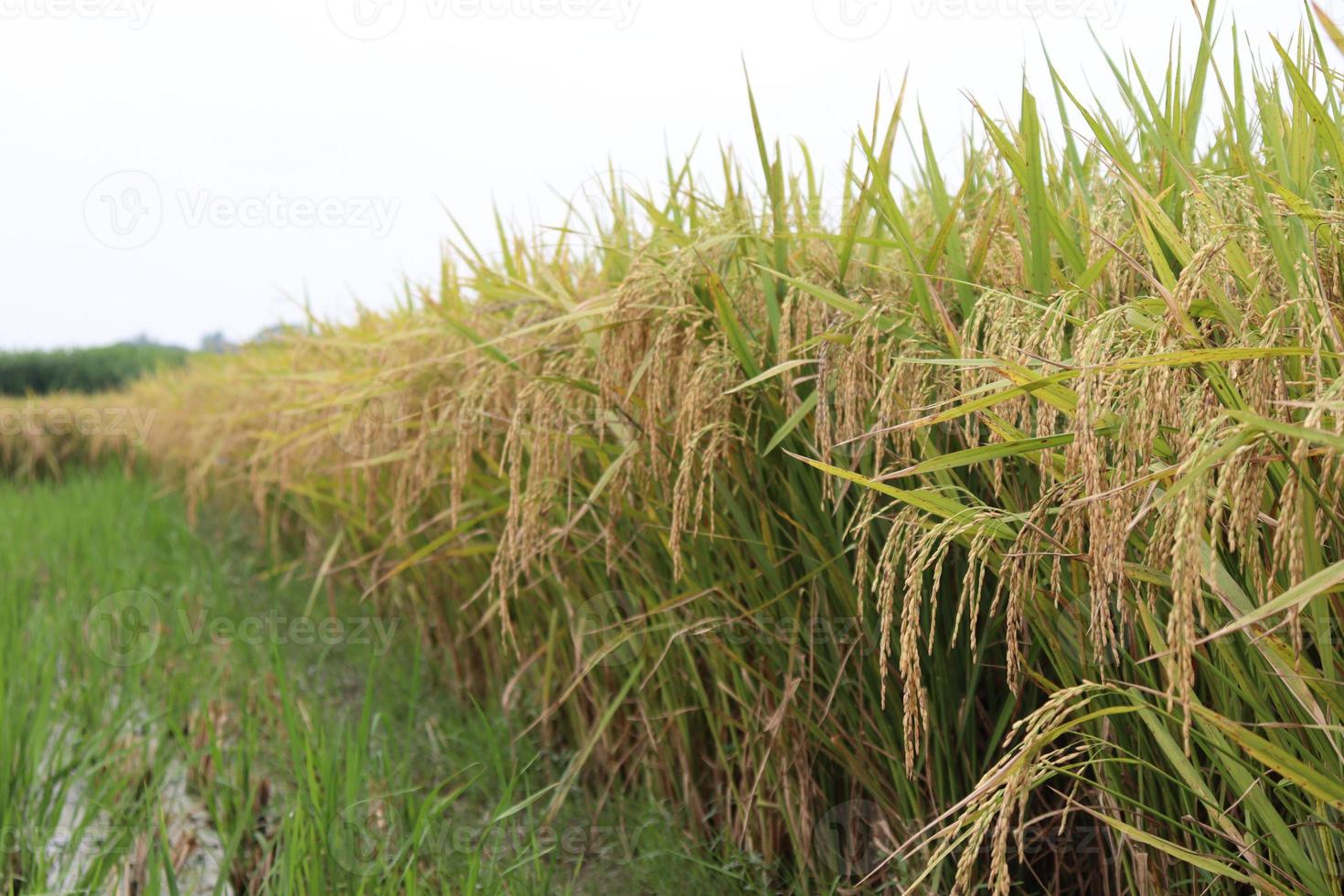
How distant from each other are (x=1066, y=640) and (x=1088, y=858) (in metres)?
0.53

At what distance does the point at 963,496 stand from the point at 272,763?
91.7 inches

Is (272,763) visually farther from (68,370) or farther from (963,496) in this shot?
(68,370)

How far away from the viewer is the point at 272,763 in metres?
3.04

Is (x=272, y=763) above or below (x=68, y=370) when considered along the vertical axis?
below

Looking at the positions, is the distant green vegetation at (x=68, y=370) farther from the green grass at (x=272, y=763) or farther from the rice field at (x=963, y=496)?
the rice field at (x=963, y=496)

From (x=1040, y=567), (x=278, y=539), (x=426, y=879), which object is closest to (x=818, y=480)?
(x=1040, y=567)

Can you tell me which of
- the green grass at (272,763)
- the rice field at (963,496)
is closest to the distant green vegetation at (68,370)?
the green grass at (272,763)

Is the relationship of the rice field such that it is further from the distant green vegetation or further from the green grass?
the distant green vegetation

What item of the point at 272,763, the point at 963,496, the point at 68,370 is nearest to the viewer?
the point at 963,496

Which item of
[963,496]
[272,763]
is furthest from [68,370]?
[963,496]

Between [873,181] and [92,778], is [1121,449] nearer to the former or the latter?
[873,181]

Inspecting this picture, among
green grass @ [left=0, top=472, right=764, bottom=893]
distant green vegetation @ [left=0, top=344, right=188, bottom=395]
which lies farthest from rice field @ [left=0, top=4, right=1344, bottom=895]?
distant green vegetation @ [left=0, top=344, right=188, bottom=395]

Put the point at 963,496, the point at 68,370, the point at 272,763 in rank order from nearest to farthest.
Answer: the point at 963,496 → the point at 272,763 → the point at 68,370

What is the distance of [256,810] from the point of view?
2.67 metres
